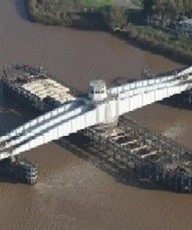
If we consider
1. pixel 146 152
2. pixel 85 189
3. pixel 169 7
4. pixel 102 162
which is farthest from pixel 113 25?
pixel 85 189

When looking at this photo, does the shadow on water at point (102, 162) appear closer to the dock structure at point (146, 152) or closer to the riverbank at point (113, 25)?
the dock structure at point (146, 152)

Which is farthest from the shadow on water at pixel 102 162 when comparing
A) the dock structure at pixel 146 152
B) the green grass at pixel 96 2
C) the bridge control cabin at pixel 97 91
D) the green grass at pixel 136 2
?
the green grass at pixel 136 2

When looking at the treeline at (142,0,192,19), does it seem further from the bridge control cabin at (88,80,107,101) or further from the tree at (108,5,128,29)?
the bridge control cabin at (88,80,107,101)

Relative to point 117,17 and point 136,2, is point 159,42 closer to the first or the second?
point 117,17

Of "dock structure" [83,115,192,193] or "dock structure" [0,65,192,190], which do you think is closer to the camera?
"dock structure" [83,115,192,193]

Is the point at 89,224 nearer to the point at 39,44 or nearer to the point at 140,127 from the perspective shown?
the point at 140,127

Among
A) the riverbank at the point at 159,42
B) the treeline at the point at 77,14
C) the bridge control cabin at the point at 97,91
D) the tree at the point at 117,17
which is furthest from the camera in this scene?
the treeline at the point at 77,14

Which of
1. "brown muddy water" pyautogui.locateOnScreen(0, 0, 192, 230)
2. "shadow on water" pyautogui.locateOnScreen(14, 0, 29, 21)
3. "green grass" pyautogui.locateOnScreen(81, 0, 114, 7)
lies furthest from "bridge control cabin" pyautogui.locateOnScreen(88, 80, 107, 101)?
"green grass" pyautogui.locateOnScreen(81, 0, 114, 7)

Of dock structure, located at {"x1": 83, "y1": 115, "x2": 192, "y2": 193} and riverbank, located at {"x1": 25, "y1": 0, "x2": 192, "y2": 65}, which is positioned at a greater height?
riverbank, located at {"x1": 25, "y1": 0, "x2": 192, "y2": 65}
